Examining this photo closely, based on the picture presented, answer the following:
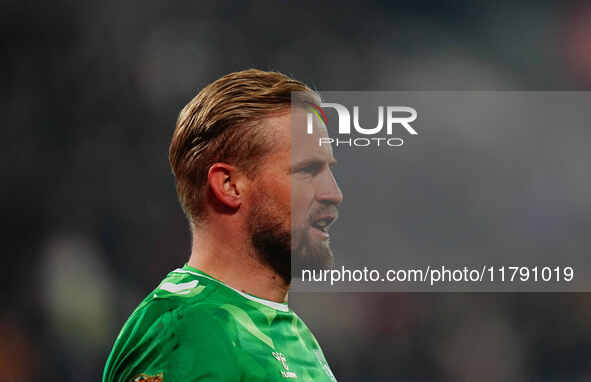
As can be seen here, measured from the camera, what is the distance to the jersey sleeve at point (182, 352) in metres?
1.43

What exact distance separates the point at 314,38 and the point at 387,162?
201 cm

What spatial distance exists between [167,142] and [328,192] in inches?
191

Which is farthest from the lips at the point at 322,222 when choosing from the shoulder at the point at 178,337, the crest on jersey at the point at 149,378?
the crest on jersey at the point at 149,378

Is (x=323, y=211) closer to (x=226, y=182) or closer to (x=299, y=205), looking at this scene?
(x=299, y=205)

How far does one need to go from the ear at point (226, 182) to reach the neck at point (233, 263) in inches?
3.5

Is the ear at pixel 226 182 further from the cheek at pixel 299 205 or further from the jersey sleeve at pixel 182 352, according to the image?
the jersey sleeve at pixel 182 352

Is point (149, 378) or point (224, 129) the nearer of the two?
point (149, 378)

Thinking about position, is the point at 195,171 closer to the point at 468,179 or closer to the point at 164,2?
the point at 468,179

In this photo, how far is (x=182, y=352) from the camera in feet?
4.77

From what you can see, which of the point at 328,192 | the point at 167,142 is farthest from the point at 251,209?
the point at 167,142

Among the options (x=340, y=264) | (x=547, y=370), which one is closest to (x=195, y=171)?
(x=340, y=264)

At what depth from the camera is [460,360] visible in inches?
231

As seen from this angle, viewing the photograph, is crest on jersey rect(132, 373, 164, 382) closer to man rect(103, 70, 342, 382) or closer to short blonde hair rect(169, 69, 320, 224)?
man rect(103, 70, 342, 382)

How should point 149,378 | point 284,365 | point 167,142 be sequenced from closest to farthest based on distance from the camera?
point 149,378 → point 284,365 → point 167,142
